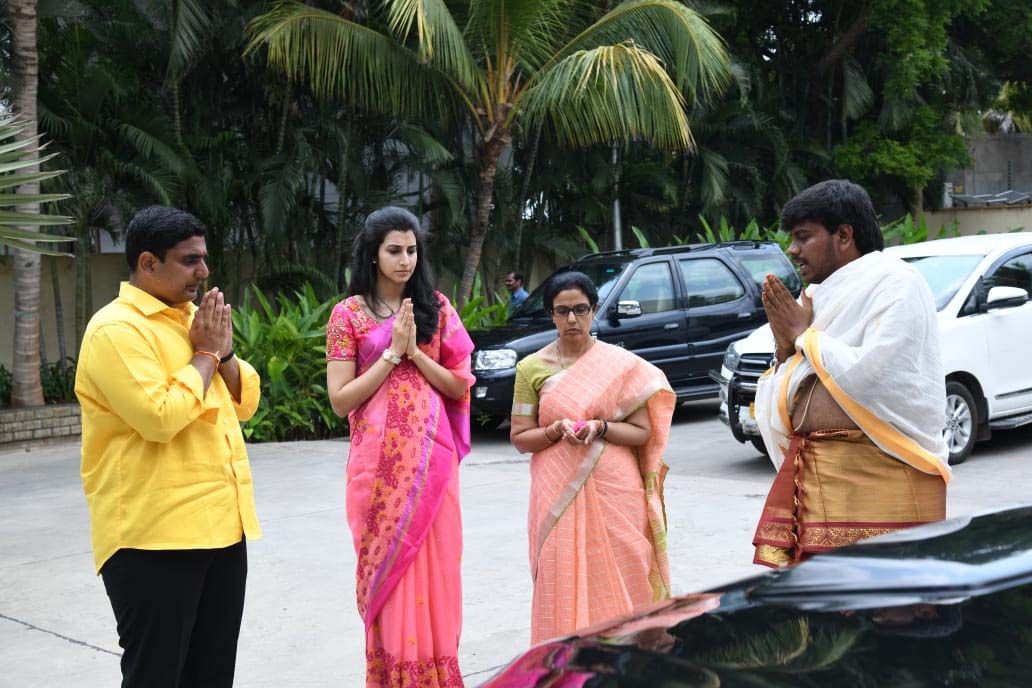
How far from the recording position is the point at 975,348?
32.6ft

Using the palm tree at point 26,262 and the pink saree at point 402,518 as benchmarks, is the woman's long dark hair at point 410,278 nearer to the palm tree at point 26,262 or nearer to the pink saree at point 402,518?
the pink saree at point 402,518

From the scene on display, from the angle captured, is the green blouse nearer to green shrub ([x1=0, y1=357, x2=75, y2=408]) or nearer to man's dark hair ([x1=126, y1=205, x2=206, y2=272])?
man's dark hair ([x1=126, y1=205, x2=206, y2=272])

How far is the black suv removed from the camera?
12648 millimetres

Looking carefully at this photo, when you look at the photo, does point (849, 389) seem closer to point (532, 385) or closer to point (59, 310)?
point (532, 385)

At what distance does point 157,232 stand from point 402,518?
142 centimetres

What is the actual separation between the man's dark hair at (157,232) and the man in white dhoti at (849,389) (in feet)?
5.70

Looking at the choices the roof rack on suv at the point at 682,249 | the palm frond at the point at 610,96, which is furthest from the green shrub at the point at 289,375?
the palm frond at the point at 610,96

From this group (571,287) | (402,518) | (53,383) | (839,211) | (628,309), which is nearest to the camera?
(839,211)

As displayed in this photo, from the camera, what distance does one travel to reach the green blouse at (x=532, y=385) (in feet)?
16.0

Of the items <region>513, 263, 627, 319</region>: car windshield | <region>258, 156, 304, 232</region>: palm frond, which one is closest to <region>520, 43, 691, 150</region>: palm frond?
<region>513, 263, 627, 319</region>: car windshield

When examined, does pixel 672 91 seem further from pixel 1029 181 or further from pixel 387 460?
pixel 1029 181

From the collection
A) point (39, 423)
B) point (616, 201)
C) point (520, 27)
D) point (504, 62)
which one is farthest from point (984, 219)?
point (39, 423)

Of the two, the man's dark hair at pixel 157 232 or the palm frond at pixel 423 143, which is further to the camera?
the palm frond at pixel 423 143

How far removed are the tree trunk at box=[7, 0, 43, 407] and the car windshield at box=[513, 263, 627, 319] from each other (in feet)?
16.8
